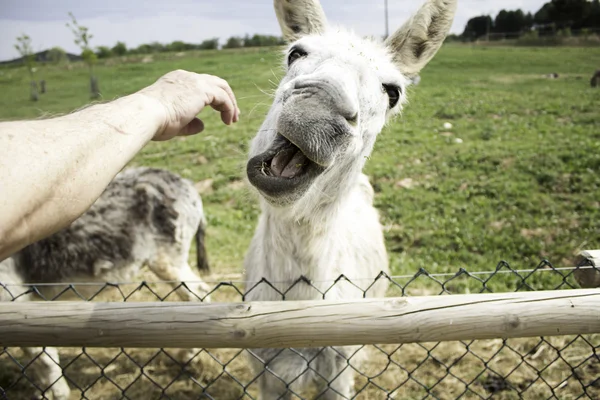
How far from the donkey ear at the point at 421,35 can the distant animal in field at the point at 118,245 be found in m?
2.74

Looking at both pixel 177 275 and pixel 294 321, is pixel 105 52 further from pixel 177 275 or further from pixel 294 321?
pixel 294 321

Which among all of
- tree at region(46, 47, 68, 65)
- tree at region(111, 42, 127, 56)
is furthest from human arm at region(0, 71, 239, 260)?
tree at region(111, 42, 127, 56)

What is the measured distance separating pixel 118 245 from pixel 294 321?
10.8ft

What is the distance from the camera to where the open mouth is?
1854mm

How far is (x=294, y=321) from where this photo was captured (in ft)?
5.32

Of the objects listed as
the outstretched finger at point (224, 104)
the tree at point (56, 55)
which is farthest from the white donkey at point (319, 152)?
the tree at point (56, 55)

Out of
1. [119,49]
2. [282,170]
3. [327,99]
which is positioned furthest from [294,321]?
[119,49]

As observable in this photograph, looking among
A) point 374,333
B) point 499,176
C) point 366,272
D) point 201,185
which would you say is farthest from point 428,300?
point 201,185

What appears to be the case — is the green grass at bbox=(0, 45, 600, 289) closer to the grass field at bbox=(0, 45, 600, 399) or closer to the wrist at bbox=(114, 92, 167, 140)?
the grass field at bbox=(0, 45, 600, 399)

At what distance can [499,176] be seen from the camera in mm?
8242

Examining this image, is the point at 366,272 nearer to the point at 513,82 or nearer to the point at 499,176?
the point at 499,176

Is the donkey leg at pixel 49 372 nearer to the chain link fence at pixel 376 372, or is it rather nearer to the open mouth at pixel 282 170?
the chain link fence at pixel 376 372

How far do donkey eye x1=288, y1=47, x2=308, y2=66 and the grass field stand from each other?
29 centimetres

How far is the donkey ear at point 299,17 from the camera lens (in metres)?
2.81
